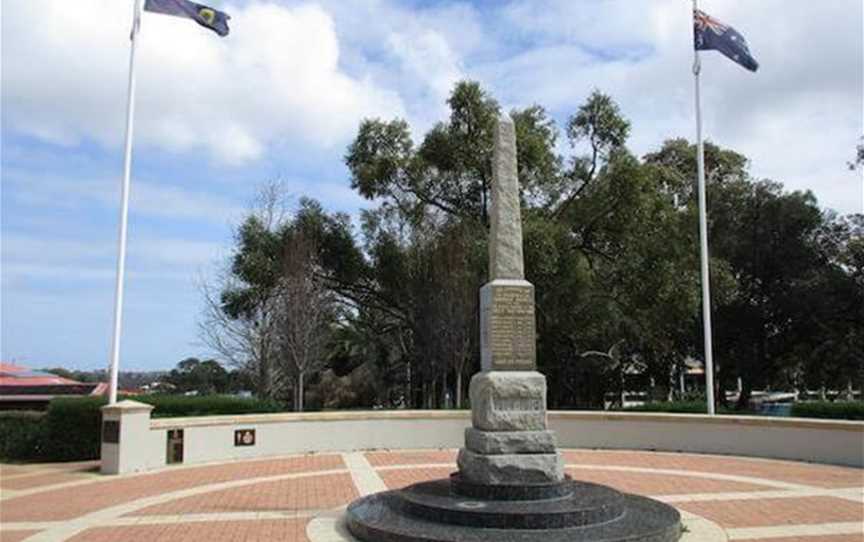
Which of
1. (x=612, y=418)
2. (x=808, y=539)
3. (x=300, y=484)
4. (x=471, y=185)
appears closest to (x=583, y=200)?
(x=471, y=185)

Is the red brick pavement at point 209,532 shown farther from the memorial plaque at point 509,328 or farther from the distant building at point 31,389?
the distant building at point 31,389

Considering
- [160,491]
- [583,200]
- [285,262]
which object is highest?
[583,200]

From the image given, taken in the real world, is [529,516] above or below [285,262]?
below

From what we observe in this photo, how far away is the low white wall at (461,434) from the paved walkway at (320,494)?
698 millimetres

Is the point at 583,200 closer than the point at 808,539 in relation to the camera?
No

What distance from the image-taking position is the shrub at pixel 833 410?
19.3 meters

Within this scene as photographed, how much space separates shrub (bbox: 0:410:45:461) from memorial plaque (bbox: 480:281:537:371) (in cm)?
1218

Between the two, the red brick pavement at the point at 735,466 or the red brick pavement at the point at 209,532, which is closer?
the red brick pavement at the point at 209,532

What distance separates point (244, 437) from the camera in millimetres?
18500

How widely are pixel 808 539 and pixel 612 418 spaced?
1051cm

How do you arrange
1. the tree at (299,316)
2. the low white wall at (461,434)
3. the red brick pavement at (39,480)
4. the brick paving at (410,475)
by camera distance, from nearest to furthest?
1. the brick paving at (410,475)
2. the red brick pavement at (39,480)
3. the low white wall at (461,434)
4. the tree at (299,316)

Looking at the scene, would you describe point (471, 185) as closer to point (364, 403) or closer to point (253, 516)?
point (364, 403)

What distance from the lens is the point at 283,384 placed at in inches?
1118

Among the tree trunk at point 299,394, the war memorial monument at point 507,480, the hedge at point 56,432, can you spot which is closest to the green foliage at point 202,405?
the hedge at point 56,432
